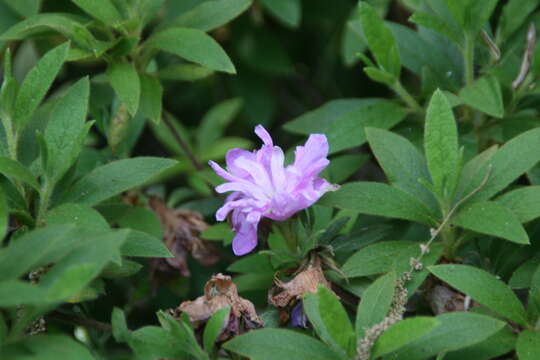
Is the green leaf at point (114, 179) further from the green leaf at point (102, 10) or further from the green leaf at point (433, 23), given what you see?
the green leaf at point (433, 23)

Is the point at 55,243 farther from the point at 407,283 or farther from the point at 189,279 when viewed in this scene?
the point at 189,279

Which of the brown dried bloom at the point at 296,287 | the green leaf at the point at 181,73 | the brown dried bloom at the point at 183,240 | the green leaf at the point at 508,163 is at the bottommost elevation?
the brown dried bloom at the point at 183,240

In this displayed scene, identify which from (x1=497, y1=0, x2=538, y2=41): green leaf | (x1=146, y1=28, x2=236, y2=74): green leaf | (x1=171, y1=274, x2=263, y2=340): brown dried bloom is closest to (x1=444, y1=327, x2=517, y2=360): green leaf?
(x1=171, y1=274, x2=263, y2=340): brown dried bloom

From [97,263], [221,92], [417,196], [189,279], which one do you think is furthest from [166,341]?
[221,92]

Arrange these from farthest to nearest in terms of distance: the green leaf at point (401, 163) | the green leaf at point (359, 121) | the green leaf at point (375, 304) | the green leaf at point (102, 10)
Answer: the green leaf at point (359, 121)
the green leaf at point (102, 10)
the green leaf at point (401, 163)
the green leaf at point (375, 304)

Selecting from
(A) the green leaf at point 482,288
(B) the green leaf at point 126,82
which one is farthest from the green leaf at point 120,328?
(A) the green leaf at point 482,288

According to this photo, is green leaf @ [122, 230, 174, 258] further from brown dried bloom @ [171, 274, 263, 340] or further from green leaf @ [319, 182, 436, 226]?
green leaf @ [319, 182, 436, 226]
